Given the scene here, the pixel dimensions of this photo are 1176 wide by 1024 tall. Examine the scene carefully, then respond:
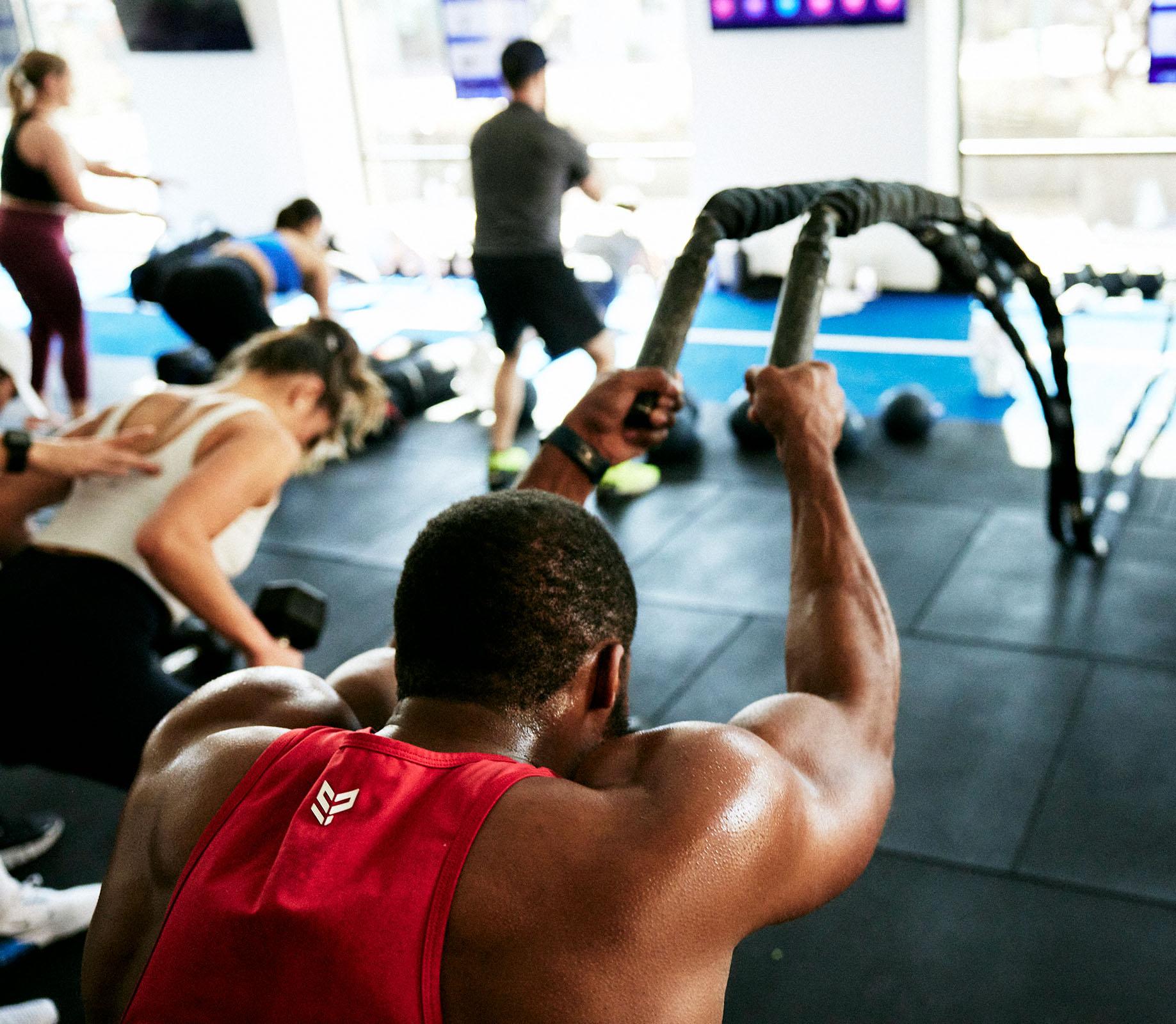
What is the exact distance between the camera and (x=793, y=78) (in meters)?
6.76

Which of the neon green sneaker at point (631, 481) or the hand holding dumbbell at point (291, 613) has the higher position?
the hand holding dumbbell at point (291, 613)

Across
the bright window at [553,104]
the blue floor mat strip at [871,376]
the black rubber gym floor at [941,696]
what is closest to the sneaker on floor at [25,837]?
the black rubber gym floor at [941,696]

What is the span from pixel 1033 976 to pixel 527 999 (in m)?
1.49

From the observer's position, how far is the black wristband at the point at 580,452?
1.62 m

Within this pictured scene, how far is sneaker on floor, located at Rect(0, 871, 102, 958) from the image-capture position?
2258mm

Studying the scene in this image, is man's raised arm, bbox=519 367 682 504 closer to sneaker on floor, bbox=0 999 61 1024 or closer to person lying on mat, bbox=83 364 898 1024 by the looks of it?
person lying on mat, bbox=83 364 898 1024

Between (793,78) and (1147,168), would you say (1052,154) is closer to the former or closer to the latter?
(1147,168)

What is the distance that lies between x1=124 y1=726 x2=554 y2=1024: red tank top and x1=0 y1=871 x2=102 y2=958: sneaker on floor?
57.6 inches

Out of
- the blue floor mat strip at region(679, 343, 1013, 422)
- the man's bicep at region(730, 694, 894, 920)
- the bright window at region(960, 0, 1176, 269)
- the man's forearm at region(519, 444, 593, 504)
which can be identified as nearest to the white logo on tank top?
the man's bicep at region(730, 694, 894, 920)

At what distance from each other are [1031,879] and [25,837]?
6.84ft

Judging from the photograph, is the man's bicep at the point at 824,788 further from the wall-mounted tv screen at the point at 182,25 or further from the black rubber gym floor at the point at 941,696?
the wall-mounted tv screen at the point at 182,25

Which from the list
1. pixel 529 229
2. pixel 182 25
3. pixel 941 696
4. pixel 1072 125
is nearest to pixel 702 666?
pixel 941 696

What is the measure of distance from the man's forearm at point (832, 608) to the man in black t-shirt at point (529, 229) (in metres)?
2.81

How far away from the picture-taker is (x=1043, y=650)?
3188mm
